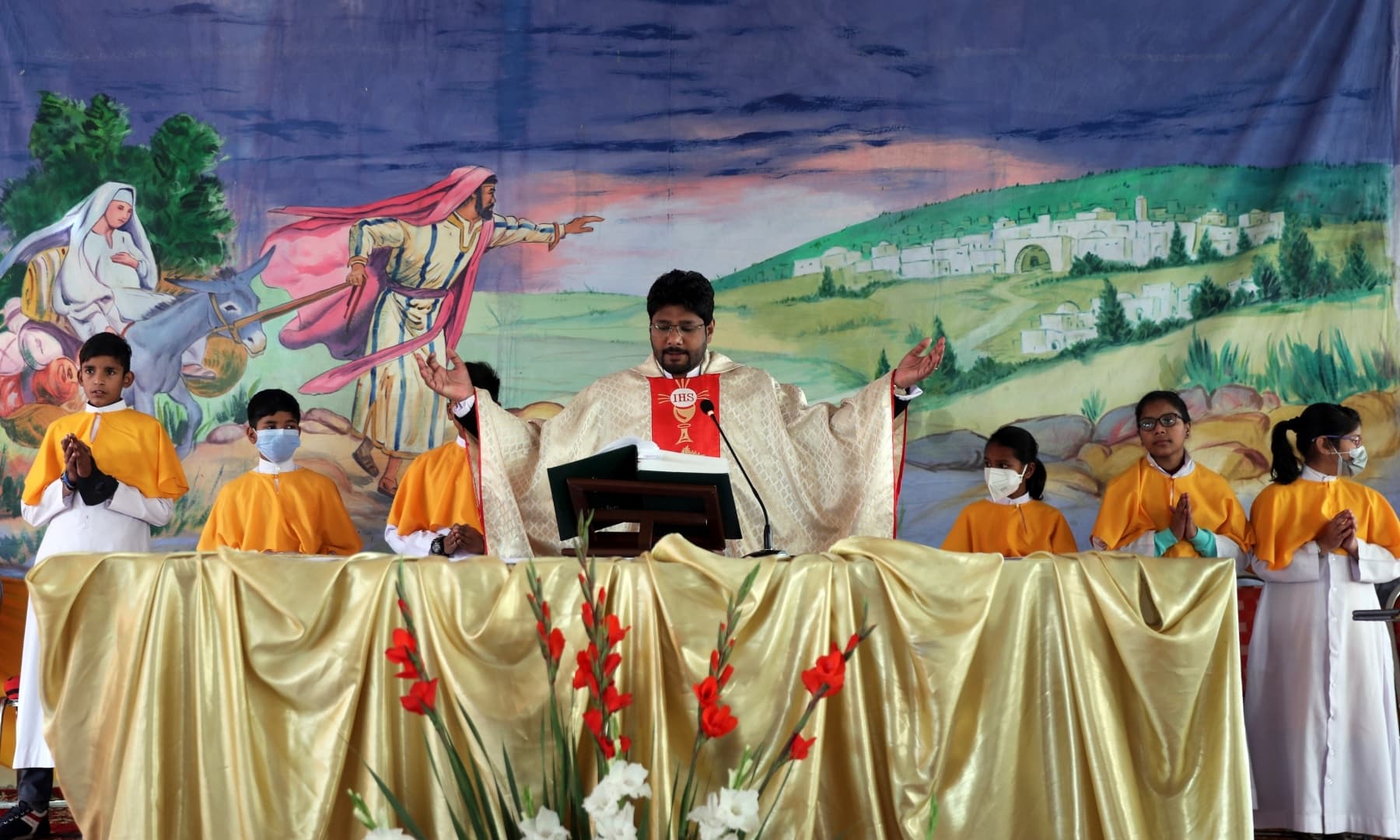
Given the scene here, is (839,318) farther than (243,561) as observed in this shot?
Yes

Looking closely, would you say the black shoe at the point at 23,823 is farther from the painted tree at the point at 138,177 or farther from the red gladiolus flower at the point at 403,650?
the red gladiolus flower at the point at 403,650

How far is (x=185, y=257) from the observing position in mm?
7770

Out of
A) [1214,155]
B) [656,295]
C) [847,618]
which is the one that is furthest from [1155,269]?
[847,618]

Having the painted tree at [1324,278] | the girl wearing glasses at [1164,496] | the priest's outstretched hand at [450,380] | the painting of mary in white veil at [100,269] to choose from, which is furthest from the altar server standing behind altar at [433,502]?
the painted tree at [1324,278]

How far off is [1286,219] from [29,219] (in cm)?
714

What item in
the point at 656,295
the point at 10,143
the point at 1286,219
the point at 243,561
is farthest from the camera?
the point at 10,143

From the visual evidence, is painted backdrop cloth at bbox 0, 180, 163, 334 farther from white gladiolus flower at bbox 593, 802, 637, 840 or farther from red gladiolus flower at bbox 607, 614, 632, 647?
white gladiolus flower at bbox 593, 802, 637, 840

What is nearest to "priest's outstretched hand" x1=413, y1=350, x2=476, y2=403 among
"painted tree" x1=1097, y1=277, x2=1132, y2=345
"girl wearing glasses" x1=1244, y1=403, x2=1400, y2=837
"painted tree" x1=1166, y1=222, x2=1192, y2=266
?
"girl wearing glasses" x1=1244, y1=403, x2=1400, y2=837

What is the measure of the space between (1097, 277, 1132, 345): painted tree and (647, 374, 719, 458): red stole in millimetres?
2913

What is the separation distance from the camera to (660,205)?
25.3 feet

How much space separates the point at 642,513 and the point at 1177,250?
14.8ft

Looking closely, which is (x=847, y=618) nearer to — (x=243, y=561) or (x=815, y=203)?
(x=243, y=561)

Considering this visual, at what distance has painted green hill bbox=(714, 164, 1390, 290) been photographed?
7277 millimetres

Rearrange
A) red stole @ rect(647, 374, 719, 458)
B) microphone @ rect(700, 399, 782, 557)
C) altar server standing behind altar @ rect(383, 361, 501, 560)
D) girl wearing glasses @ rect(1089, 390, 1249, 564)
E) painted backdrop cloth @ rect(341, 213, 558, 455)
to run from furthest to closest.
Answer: painted backdrop cloth @ rect(341, 213, 558, 455) → altar server standing behind altar @ rect(383, 361, 501, 560) → girl wearing glasses @ rect(1089, 390, 1249, 564) → red stole @ rect(647, 374, 719, 458) → microphone @ rect(700, 399, 782, 557)
